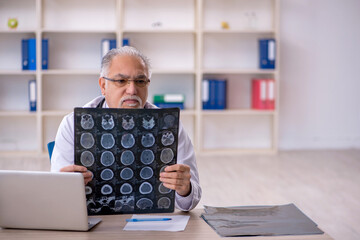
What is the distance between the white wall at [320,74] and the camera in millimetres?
6137

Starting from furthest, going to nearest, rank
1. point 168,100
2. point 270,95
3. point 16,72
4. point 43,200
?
1. point 270,95
2. point 168,100
3. point 16,72
4. point 43,200

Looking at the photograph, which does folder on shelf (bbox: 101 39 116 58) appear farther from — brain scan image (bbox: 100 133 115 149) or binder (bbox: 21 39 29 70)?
brain scan image (bbox: 100 133 115 149)

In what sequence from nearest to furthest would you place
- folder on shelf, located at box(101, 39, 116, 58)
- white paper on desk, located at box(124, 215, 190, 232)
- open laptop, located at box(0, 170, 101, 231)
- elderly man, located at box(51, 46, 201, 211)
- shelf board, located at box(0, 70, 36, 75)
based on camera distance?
open laptop, located at box(0, 170, 101, 231), white paper on desk, located at box(124, 215, 190, 232), elderly man, located at box(51, 46, 201, 211), shelf board, located at box(0, 70, 36, 75), folder on shelf, located at box(101, 39, 116, 58)

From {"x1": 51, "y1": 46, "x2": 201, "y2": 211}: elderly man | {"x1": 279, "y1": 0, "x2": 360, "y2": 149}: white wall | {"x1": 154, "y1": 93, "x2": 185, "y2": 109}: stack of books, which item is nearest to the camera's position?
{"x1": 51, "y1": 46, "x2": 201, "y2": 211}: elderly man

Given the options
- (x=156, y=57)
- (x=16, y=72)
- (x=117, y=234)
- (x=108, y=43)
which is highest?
(x=108, y=43)

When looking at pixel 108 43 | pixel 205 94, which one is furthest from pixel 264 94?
pixel 108 43

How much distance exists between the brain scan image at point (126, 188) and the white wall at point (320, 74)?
477 cm

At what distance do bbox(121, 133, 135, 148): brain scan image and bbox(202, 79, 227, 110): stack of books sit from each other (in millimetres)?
4139

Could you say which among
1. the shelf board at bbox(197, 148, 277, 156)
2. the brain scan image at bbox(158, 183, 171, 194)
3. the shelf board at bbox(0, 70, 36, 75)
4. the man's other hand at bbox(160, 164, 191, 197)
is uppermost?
the shelf board at bbox(0, 70, 36, 75)

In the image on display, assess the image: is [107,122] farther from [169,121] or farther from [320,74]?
[320,74]

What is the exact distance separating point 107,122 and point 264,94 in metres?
4.40

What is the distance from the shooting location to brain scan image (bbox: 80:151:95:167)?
1.61 m

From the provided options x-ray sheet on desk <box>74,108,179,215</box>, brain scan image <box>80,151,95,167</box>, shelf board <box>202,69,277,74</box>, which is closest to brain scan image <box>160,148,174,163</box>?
x-ray sheet on desk <box>74,108,179,215</box>

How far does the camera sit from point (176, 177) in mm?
1657
